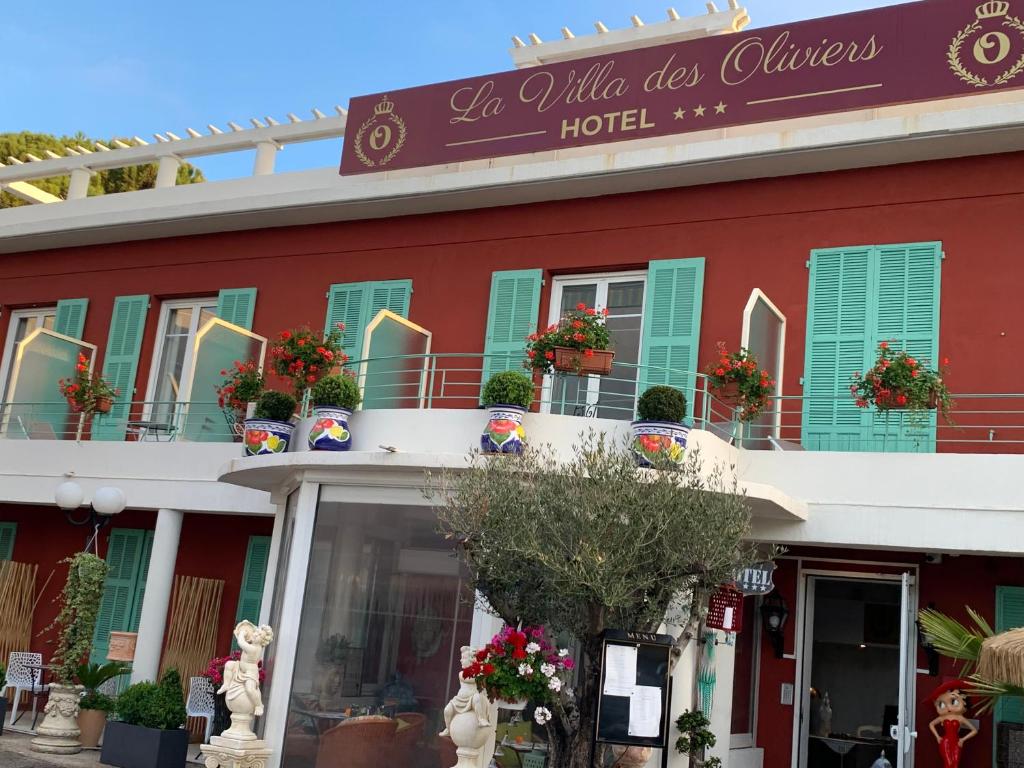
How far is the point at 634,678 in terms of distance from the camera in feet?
22.1

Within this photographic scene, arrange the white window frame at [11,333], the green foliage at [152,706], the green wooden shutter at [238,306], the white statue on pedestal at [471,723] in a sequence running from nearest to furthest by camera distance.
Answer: the white statue on pedestal at [471,723] → the green foliage at [152,706] → the green wooden shutter at [238,306] → the white window frame at [11,333]

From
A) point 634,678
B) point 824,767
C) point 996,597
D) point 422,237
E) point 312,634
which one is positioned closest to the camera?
point 634,678

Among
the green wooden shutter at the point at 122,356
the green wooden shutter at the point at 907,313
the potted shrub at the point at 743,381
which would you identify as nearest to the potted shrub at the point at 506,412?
the potted shrub at the point at 743,381

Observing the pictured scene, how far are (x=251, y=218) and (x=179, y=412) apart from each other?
237cm

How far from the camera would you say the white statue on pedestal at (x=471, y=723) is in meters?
7.19

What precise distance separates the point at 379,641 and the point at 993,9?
7320mm

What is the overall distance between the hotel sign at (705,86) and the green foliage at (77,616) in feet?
16.7

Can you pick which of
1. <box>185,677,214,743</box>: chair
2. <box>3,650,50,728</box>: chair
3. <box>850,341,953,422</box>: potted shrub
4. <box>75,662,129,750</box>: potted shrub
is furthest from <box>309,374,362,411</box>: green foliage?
<box>3,650,50,728</box>: chair

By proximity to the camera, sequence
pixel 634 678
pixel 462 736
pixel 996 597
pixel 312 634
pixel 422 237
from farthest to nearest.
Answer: pixel 422 237 → pixel 996 597 → pixel 312 634 → pixel 462 736 → pixel 634 678

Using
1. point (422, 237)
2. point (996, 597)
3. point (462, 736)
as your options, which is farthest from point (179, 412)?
point (996, 597)

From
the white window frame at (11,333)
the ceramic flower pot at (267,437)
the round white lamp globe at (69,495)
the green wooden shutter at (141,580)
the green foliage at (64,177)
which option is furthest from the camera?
the green foliage at (64,177)

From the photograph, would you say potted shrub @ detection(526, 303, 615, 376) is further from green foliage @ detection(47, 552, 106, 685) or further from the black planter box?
green foliage @ detection(47, 552, 106, 685)

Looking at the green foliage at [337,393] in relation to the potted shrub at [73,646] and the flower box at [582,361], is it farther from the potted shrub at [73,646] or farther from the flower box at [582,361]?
the potted shrub at [73,646]

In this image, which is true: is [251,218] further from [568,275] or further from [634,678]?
[634,678]
